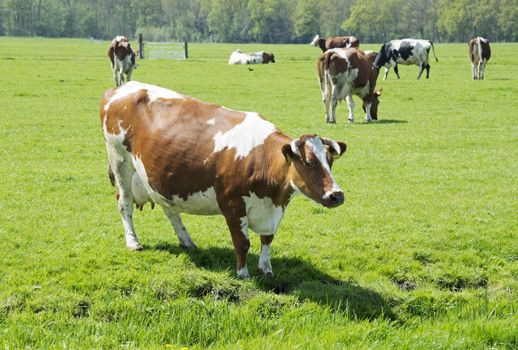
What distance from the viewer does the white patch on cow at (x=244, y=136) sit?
22.2 feet

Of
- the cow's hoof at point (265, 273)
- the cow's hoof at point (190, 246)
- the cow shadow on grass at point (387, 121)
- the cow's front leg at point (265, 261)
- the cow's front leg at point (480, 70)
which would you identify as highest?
the cow's front leg at point (480, 70)

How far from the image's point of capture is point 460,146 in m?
15.6

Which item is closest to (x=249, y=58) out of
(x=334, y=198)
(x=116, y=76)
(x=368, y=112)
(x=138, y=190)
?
(x=116, y=76)

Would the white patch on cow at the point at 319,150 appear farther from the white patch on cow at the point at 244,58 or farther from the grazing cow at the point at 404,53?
the white patch on cow at the point at 244,58

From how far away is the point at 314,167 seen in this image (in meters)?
6.11

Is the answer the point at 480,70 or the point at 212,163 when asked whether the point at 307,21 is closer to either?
the point at 480,70

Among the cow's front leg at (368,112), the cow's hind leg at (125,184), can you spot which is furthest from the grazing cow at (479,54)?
the cow's hind leg at (125,184)

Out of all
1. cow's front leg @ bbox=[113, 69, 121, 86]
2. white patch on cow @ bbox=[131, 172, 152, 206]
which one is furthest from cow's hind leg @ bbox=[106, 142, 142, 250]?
cow's front leg @ bbox=[113, 69, 121, 86]

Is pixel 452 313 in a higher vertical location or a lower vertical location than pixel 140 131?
lower

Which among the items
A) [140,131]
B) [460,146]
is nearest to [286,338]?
[140,131]

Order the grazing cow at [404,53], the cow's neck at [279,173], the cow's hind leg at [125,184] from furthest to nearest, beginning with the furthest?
the grazing cow at [404,53] → the cow's hind leg at [125,184] → the cow's neck at [279,173]

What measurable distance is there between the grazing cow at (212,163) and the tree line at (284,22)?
521 feet

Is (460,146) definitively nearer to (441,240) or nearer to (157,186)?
(441,240)

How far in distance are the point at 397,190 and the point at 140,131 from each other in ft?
17.7
